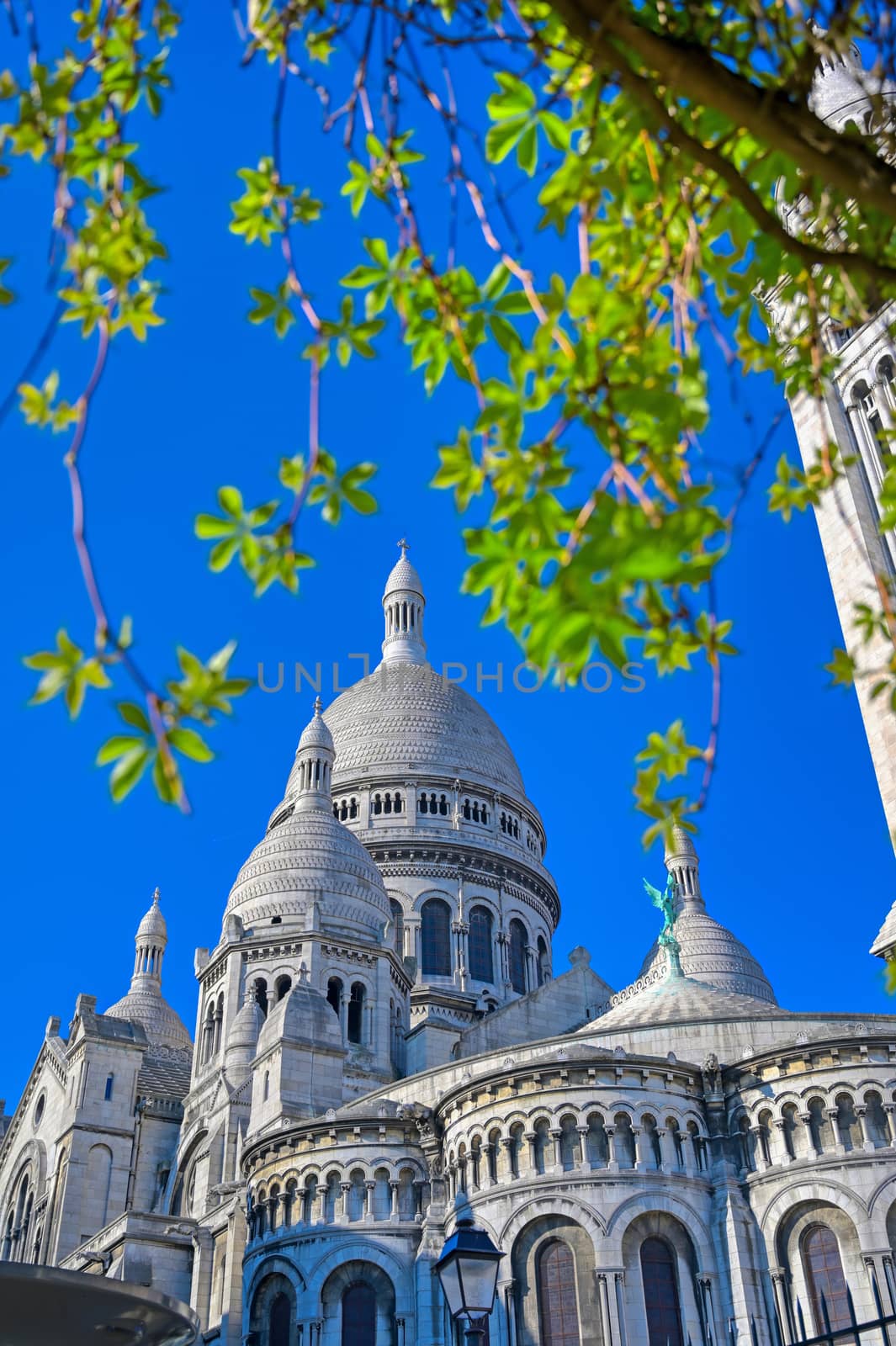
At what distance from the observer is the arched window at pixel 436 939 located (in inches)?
2333

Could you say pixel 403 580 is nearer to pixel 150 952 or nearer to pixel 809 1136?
pixel 150 952

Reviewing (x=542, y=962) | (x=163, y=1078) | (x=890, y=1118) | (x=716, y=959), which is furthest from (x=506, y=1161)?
(x=716, y=959)

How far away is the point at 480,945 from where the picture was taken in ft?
198

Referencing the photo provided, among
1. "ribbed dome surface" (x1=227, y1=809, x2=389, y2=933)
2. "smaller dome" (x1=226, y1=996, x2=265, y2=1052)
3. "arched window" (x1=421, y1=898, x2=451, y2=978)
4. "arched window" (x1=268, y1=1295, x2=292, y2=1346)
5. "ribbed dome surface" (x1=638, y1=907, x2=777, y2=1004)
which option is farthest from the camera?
"ribbed dome surface" (x1=638, y1=907, x2=777, y2=1004)

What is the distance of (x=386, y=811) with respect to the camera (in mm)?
64000

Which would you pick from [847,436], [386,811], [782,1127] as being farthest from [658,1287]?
[386,811]

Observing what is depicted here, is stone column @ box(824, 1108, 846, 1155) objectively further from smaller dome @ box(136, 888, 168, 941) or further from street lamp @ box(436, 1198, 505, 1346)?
smaller dome @ box(136, 888, 168, 941)

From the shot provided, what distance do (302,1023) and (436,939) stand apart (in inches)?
774

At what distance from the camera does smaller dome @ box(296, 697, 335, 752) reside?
193 ft

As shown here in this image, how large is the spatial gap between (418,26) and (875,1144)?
27.7 metres

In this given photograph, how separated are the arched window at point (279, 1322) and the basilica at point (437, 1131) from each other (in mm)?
80

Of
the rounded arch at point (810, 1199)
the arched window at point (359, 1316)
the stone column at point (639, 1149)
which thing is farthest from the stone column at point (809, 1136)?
the arched window at point (359, 1316)

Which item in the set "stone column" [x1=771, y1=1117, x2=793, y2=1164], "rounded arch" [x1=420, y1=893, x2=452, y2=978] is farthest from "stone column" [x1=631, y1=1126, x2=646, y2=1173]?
"rounded arch" [x1=420, y1=893, x2=452, y2=978]

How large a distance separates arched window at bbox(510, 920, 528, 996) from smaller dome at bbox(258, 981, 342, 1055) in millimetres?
19662
